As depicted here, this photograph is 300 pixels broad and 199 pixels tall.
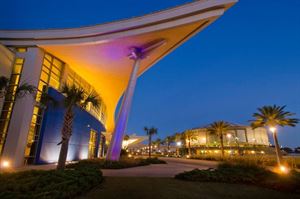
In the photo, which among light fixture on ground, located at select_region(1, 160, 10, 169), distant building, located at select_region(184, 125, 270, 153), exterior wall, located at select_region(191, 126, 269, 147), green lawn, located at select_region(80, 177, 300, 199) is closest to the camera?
green lawn, located at select_region(80, 177, 300, 199)

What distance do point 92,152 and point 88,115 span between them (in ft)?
24.4

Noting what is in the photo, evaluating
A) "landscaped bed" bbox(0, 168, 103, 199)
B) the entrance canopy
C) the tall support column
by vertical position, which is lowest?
"landscaped bed" bbox(0, 168, 103, 199)

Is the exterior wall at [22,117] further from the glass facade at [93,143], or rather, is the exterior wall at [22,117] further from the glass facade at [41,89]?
the glass facade at [93,143]

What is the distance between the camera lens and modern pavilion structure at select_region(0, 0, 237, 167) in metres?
14.6

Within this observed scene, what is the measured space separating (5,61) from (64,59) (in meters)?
6.04

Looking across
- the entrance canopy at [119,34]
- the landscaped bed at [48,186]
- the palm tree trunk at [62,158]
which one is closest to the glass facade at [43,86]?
the entrance canopy at [119,34]

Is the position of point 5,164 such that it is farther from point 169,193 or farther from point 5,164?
point 169,193

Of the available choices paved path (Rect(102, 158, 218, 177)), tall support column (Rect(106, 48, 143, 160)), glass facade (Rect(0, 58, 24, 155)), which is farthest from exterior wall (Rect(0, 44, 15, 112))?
paved path (Rect(102, 158, 218, 177))

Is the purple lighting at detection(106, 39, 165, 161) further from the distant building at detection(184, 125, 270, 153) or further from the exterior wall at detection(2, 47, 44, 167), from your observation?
the distant building at detection(184, 125, 270, 153)

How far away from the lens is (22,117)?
563 inches

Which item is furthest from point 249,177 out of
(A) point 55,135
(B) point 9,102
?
(B) point 9,102

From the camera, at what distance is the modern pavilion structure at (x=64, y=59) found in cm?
1458

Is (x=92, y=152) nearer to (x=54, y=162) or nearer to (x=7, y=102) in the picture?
(x=54, y=162)

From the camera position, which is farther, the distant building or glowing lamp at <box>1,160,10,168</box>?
the distant building
